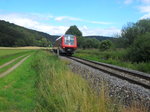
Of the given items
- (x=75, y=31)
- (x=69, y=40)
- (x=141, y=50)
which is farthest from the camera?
(x=75, y=31)

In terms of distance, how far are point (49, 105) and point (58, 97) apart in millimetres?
290


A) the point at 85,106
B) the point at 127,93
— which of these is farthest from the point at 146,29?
the point at 85,106

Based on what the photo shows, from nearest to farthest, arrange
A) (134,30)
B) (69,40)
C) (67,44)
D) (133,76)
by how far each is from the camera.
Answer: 1. (133,76)
2. (67,44)
3. (69,40)
4. (134,30)

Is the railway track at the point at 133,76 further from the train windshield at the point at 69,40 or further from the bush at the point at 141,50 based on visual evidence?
the train windshield at the point at 69,40

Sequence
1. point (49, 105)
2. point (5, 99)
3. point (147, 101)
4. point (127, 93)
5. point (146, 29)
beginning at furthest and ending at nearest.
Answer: point (146, 29) → point (127, 93) → point (5, 99) → point (147, 101) → point (49, 105)

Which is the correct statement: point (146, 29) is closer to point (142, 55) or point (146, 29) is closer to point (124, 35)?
point (124, 35)

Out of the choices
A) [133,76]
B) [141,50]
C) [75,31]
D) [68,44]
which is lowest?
[133,76]

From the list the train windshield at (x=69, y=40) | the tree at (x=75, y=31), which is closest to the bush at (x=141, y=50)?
the train windshield at (x=69, y=40)

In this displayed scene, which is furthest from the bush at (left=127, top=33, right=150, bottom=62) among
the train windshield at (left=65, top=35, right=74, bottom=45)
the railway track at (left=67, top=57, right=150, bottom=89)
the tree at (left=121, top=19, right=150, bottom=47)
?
the tree at (left=121, top=19, right=150, bottom=47)

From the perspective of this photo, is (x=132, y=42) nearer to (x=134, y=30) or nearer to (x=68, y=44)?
(x=134, y=30)

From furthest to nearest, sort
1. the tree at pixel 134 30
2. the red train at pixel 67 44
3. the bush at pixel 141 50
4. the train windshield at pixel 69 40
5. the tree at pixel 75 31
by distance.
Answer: the tree at pixel 75 31, the tree at pixel 134 30, the train windshield at pixel 69 40, the red train at pixel 67 44, the bush at pixel 141 50

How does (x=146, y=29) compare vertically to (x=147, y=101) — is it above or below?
above

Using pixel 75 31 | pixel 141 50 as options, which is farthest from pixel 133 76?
pixel 75 31

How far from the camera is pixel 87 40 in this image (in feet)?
368
